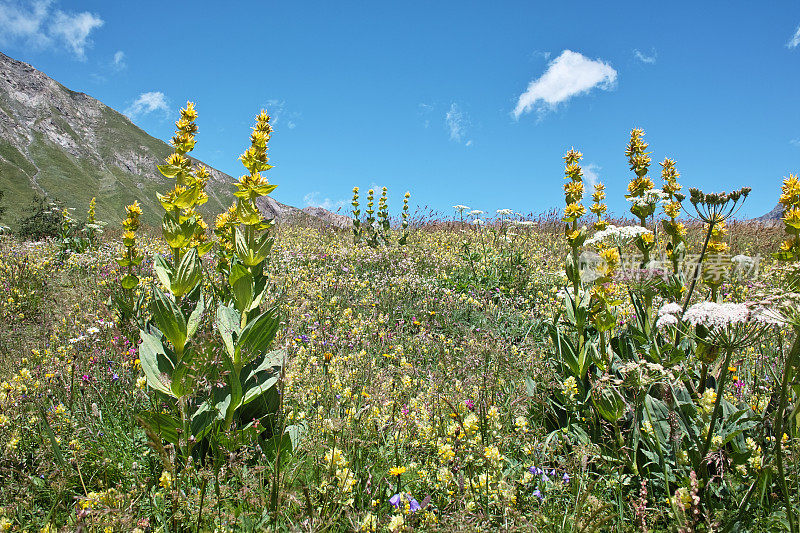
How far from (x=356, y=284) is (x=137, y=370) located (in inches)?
137

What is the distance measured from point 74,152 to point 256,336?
464ft

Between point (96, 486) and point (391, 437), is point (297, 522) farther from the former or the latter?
point (96, 486)

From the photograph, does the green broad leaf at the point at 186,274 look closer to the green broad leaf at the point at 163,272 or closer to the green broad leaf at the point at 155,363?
the green broad leaf at the point at 163,272

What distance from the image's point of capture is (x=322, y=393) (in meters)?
2.96

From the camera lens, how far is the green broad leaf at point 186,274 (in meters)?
3.02

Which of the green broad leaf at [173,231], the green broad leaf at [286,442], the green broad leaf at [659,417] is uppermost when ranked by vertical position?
the green broad leaf at [173,231]

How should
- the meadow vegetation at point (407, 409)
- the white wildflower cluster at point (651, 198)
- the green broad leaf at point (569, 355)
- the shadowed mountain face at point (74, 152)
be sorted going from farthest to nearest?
the shadowed mountain face at point (74, 152) < the white wildflower cluster at point (651, 198) < the green broad leaf at point (569, 355) < the meadow vegetation at point (407, 409)

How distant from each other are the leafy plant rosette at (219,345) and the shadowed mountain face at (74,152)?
76.4 metres

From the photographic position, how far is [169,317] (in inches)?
103

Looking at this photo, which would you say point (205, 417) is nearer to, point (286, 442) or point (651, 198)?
point (286, 442)

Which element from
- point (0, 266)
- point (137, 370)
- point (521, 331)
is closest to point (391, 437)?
point (137, 370)

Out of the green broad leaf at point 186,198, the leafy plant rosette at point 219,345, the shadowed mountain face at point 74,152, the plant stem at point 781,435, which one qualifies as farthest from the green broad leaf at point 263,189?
the shadowed mountain face at point 74,152

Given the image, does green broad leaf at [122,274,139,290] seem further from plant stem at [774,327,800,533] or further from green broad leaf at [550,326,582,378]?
plant stem at [774,327,800,533]

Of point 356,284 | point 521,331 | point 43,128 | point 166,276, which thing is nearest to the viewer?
point 166,276
